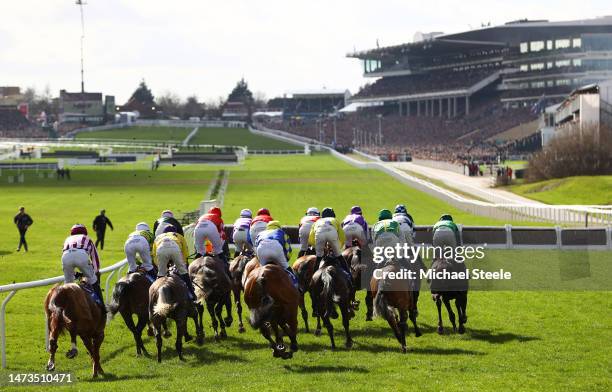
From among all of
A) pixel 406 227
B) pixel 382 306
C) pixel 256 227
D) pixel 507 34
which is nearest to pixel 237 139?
pixel 507 34

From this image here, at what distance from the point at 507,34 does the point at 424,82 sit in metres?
22.4

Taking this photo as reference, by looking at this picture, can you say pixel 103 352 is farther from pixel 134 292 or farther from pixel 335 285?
pixel 335 285

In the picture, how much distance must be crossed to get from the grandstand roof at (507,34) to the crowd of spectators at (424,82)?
414 centimetres

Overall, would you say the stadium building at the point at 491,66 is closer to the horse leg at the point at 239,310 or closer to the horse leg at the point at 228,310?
the horse leg at the point at 239,310

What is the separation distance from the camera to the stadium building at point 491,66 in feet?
446

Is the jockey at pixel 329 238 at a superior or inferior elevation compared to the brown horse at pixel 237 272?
superior

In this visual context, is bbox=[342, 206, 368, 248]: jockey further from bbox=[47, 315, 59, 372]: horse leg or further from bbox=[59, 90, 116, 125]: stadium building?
bbox=[59, 90, 116, 125]: stadium building

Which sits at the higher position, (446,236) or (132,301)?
(446,236)

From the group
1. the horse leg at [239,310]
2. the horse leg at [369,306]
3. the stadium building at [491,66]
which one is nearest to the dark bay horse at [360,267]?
the horse leg at [369,306]

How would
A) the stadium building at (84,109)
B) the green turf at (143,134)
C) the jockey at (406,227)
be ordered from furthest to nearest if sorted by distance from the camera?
the stadium building at (84,109)
the green turf at (143,134)
the jockey at (406,227)

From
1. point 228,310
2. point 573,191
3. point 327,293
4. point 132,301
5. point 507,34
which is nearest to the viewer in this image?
point 132,301

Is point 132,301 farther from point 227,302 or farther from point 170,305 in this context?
point 227,302

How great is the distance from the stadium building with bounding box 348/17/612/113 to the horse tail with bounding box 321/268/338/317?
11718 cm

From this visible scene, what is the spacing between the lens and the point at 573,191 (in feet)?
169
